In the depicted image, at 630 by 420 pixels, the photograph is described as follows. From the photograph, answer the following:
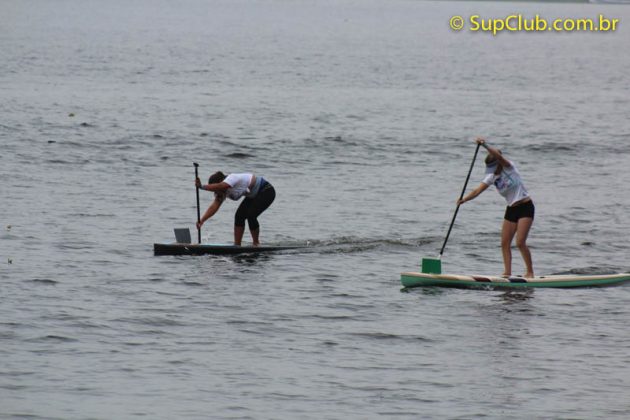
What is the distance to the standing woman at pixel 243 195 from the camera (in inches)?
831

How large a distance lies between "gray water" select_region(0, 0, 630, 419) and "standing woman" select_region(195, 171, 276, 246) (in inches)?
26.7

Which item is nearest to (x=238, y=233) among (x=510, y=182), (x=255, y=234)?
(x=255, y=234)

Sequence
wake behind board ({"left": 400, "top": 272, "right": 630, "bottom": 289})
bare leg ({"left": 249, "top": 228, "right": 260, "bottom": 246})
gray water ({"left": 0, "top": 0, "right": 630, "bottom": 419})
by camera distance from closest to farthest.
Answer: gray water ({"left": 0, "top": 0, "right": 630, "bottom": 419}), wake behind board ({"left": 400, "top": 272, "right": 630, "bottom": 289}), bare leg ({"left": 249, "top": 228, "right": 260, "bottom": 246})

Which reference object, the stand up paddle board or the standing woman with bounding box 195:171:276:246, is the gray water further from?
the standing woman with bounding box 195:171:276:246

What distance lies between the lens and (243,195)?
70.4 feet

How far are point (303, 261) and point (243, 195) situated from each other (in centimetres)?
161

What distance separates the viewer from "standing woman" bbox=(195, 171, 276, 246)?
21.1 meters

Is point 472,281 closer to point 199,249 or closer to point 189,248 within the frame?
point 199,249

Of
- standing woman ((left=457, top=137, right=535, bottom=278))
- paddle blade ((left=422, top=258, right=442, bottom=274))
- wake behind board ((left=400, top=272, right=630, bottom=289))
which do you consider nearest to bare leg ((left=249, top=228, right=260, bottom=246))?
wake behind board ((left=400, top=272, right=630, bottom=289))

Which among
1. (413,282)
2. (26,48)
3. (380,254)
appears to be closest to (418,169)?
(380,254)

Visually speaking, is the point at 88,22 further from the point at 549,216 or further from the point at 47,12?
the point at 549,216

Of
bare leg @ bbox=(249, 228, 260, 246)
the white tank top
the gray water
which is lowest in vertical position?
the gray water

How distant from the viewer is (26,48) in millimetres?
87000

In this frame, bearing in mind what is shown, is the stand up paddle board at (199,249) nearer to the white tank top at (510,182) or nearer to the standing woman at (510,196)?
the standing woman at (510,196)
